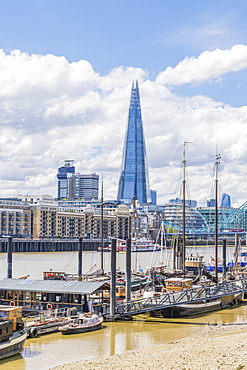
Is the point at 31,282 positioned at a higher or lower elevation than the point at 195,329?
higher

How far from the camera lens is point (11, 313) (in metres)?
32.2

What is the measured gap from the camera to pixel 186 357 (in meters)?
26.4

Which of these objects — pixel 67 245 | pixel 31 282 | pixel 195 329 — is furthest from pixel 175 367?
pixel 67 245

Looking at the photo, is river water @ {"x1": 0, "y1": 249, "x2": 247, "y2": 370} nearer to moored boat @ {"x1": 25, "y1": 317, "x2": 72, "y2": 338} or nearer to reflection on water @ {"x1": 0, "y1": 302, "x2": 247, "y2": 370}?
reflection on water @ {"x1": 0, "y1": 302, "x2": 247, "y2": 370}

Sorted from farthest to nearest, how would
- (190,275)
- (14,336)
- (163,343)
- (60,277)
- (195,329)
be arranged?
1. (190,275)
2. (60,277)
3. (195,329)
4. (163,343)
5. (14,336)

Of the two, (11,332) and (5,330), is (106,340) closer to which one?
(11,332)

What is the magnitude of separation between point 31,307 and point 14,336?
410 inches

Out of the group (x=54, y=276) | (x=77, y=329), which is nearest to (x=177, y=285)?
(x=54, y=276)

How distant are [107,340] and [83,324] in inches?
107

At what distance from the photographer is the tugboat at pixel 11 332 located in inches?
1177

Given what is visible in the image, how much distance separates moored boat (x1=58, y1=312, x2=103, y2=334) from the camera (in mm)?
36031

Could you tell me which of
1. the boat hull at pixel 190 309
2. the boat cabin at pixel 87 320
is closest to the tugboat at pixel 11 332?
the boat cabin at pixel 87 320

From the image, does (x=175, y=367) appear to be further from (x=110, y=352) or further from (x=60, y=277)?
(x=60, y=277)

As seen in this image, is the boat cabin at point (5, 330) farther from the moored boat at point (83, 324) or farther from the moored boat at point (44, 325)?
the moored boat at point (83, 324)
